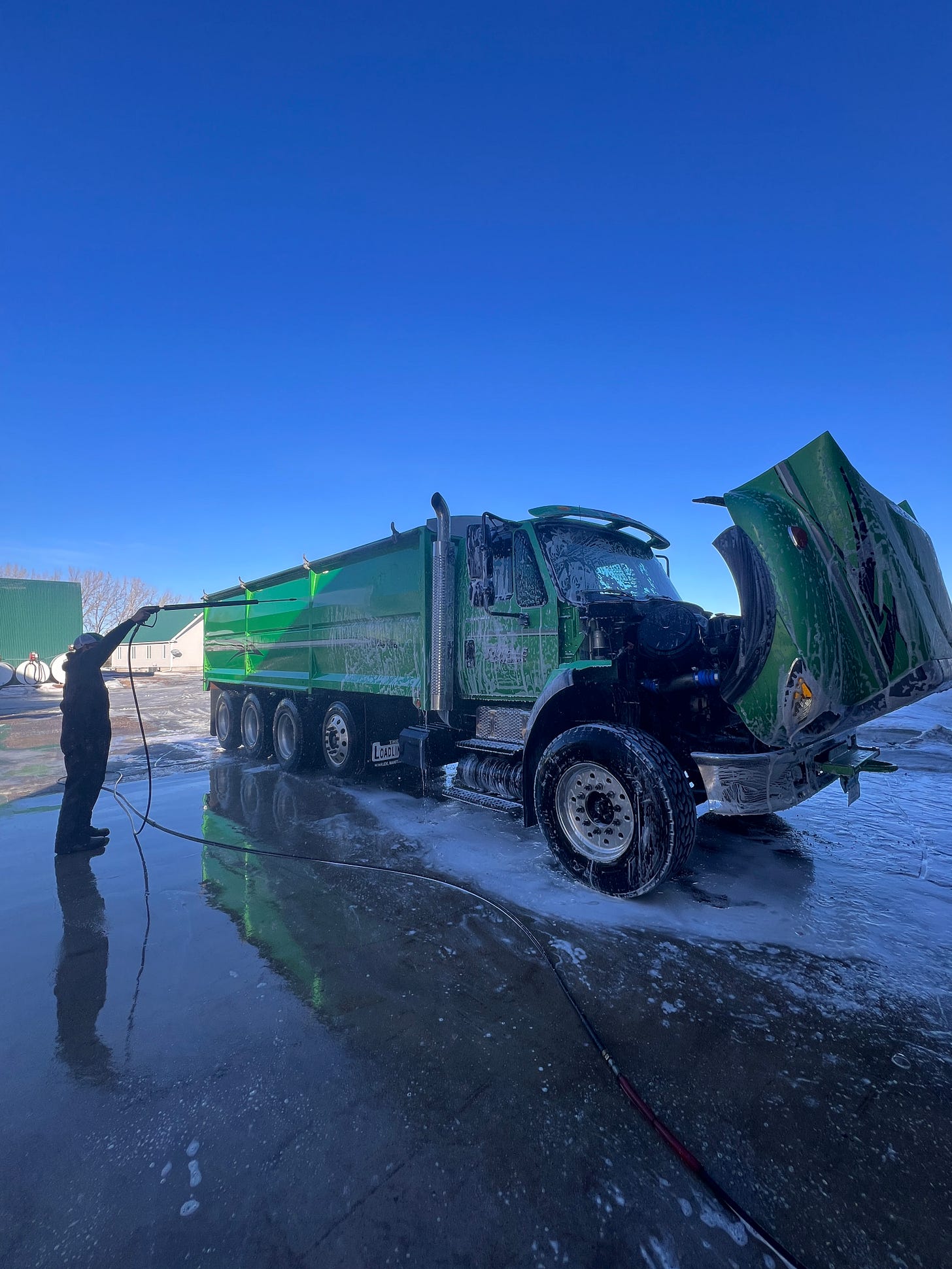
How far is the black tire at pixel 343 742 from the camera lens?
760cm

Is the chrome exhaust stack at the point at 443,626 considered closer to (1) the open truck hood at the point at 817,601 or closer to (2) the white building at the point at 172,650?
(1) the open truck hood at the point at 817,601

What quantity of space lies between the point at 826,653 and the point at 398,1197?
3.26m

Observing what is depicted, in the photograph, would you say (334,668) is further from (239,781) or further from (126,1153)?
(126,1153)

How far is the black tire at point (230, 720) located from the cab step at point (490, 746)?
20.2 feet

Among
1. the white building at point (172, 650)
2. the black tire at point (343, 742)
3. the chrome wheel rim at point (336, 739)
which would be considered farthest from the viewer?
the white building at point (172, 650)

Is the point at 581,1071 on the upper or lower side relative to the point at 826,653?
lower

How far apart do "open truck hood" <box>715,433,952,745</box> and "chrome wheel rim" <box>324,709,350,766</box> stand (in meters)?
5.35

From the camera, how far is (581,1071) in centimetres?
233

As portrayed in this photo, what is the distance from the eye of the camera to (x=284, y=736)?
8773 mm

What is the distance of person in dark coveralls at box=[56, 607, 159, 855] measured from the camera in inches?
197

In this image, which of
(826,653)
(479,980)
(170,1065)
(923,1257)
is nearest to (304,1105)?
(170,1065)

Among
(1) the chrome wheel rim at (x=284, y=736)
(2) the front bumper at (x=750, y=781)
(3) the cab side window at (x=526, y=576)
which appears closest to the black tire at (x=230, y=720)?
(1) the chrome wheel rim at (x=284, y=736)

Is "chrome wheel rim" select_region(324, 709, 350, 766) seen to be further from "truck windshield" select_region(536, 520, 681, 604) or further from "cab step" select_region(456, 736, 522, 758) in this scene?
"truck windshield" select_region(536, 520, 681, 604)

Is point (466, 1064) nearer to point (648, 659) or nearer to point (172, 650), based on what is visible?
point (648, 659)
